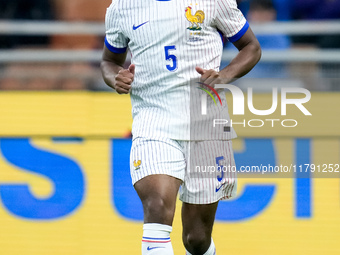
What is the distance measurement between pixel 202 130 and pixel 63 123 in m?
1.79

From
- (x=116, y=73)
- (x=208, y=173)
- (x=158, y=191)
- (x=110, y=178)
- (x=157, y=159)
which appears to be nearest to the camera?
(x=158, y=191)

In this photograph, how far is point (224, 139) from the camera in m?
4.49

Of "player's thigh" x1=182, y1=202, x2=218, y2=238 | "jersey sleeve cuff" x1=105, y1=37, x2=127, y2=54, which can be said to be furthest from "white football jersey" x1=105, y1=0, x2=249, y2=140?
"player's thigh" x1=182, y1=202, x2=218, y2=238

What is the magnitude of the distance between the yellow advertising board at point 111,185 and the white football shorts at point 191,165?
4.22ft

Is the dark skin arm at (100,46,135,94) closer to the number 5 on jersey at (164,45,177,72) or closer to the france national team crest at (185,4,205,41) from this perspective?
the number 5 on jersey at (164,45,177,72)

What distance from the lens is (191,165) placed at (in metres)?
4.24

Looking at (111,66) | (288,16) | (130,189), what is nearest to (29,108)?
(130,189)

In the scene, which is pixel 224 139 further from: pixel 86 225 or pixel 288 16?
pixel 288 16

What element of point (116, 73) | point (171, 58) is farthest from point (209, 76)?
point (116, 73)

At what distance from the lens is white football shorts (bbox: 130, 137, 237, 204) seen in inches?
163

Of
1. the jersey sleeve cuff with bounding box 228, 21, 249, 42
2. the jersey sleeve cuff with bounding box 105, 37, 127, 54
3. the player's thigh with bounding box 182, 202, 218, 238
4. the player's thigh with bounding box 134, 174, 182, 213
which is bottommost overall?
the player's thigh with bounding box 182, 202, 218, 238

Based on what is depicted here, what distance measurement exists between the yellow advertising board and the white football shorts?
4.22 ft

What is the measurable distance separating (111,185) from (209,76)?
199cm

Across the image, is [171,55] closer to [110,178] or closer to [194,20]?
[194,20]
